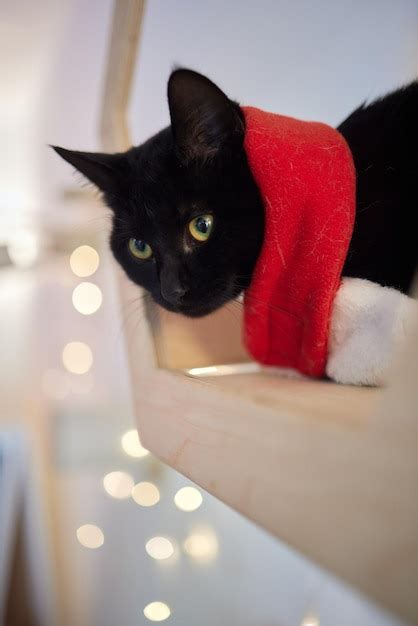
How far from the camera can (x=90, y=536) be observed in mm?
1464

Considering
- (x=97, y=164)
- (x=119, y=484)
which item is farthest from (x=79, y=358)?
(x=97, y=164)

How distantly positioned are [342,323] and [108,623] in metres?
1.04

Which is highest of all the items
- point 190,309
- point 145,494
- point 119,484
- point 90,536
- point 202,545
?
point 190,309

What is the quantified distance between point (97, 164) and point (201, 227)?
23 centimetres

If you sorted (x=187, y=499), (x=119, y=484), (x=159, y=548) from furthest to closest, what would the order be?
(x=119, y=484) < (x=159, y=548) < (x=187, y=499)

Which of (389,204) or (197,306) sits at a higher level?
(389,204)

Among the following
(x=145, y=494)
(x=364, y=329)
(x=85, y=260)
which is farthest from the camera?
(x=85, y=260)

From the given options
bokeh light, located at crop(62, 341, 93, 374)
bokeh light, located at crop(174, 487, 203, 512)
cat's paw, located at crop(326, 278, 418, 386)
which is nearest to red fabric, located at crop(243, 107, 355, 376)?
cat's paw, located at crop(326, 278, 418, 386)

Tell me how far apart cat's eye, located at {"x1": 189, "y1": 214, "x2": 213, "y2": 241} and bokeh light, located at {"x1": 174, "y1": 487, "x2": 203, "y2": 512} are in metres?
0.49

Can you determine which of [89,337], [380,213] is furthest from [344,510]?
[89,337]

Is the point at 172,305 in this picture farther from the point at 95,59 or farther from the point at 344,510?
the point at 95,59

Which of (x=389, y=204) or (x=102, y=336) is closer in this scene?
(x=389, y=204)

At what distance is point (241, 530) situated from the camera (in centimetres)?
89

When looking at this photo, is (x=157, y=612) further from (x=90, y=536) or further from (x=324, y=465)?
(x=324, y=465)
